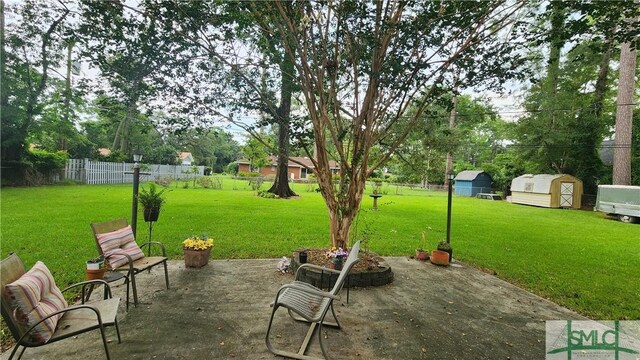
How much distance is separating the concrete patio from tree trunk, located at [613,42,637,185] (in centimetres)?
1582

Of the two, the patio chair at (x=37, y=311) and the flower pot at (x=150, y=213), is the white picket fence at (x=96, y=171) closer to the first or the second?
the flower pot at (x=150, y=213)

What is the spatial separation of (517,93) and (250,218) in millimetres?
19121

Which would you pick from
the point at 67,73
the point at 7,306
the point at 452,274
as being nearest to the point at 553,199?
the point at 452,274

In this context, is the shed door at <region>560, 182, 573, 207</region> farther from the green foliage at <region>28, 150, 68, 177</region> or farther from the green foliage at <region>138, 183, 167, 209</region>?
the green foliage at <region>28, 150, 68, 177</region>

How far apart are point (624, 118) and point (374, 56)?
17.6 metres

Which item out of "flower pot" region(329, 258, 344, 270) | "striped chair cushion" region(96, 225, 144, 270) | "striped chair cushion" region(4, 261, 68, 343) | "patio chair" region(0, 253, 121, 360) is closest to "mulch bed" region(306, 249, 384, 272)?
"flower pot" region(329, 258, 344, 270)

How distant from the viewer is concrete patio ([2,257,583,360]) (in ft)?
7.95

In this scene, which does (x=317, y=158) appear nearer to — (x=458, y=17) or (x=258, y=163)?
(x=458, y=17)

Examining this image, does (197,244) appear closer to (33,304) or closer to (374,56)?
(33,304)

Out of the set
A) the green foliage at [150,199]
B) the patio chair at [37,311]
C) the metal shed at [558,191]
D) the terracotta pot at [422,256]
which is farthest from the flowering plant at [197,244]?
the metal shed at [558,191]

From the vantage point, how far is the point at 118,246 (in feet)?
11.1

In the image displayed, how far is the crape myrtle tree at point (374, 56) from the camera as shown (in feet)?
12.3

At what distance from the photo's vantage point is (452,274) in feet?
15.0

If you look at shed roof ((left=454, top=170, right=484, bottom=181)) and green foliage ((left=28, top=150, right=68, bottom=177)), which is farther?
shed roof ((left=454, top=170, right=484, bottom=181))
